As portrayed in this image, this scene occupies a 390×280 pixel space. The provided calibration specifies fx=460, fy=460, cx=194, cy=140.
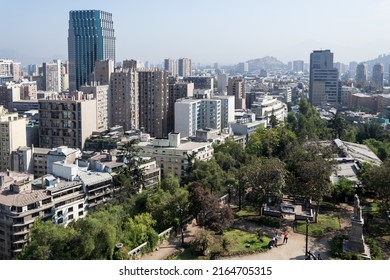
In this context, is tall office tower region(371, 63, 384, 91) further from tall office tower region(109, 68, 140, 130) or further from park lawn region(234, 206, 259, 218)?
park lawn region(234, 206, 259, 218)

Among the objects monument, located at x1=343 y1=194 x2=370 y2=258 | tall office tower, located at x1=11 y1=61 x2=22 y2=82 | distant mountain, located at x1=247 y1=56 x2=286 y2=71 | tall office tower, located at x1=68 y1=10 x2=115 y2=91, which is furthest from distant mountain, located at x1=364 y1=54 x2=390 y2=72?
tall office tower, located at x1=11 y1=61 x2=22 y2=82

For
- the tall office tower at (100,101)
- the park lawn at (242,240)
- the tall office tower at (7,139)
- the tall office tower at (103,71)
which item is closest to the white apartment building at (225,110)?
the tall office tower at (100,101)

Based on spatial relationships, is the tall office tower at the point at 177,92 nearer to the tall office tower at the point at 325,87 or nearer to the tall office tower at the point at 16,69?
the tall office tower at the point at 325,87

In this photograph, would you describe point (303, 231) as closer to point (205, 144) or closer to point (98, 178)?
point (98, 178)

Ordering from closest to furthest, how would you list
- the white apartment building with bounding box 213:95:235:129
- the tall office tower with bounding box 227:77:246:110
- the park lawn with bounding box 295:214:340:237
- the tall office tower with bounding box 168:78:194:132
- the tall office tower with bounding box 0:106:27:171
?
1. the park lawn with bounding box 295:214:340:237
2. the tall office tower with bounding box 0:106:27:171
3. the white apartment building with bounding box 213:95:235:129
4. the tall office tower with bounding box 168:78:194:132
5. the tall office tower with bounding box 227:77:246:110

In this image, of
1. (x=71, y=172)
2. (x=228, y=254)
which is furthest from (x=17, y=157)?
(x=228, y=254)

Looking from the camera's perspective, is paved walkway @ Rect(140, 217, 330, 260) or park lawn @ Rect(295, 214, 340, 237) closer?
paved walkway @ Rect(140, 217, 330, 260)
